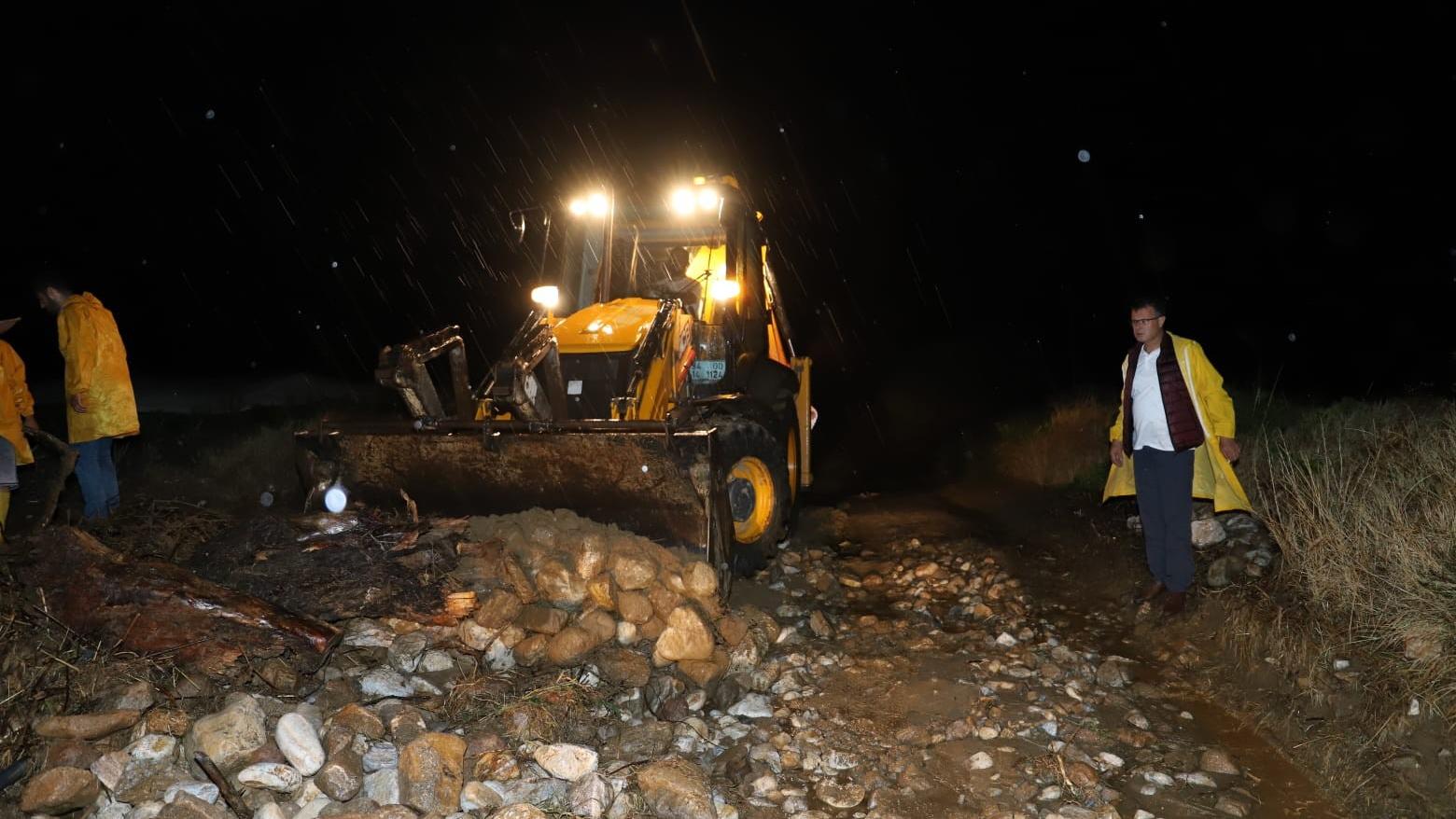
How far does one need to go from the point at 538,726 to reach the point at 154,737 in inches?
55.6

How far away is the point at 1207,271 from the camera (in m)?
22.1

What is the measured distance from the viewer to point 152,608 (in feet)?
12.3

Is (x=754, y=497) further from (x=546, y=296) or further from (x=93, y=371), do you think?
(x=93, y=371)

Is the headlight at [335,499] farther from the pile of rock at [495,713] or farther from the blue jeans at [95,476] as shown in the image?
the blue jeans at [95,476]

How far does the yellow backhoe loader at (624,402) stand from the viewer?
4.98m

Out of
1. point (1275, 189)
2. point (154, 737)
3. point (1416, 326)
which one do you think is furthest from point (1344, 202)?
point (154, 737)

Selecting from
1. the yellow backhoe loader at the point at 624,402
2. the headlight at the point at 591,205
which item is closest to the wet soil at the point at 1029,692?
the yellow backhoe loader at the point at 624,402

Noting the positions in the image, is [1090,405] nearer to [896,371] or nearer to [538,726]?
[538,726]

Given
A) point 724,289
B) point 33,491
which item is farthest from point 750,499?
point 33,491

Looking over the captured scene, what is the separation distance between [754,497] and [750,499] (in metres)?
0.03

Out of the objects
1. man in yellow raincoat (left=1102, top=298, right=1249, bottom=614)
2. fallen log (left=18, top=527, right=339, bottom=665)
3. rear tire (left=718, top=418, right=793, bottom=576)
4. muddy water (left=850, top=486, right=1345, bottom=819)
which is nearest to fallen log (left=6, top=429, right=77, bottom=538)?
fallen log (left=18, top=527, right=339, bottom=665)

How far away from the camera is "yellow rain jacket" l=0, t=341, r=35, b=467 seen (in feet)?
17.1

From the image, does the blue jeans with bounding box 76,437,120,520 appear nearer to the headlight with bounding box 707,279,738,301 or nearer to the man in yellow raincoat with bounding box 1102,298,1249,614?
the headlight with bounding box 707,279,738,301

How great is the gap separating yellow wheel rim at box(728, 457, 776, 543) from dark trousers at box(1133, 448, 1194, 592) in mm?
2339
